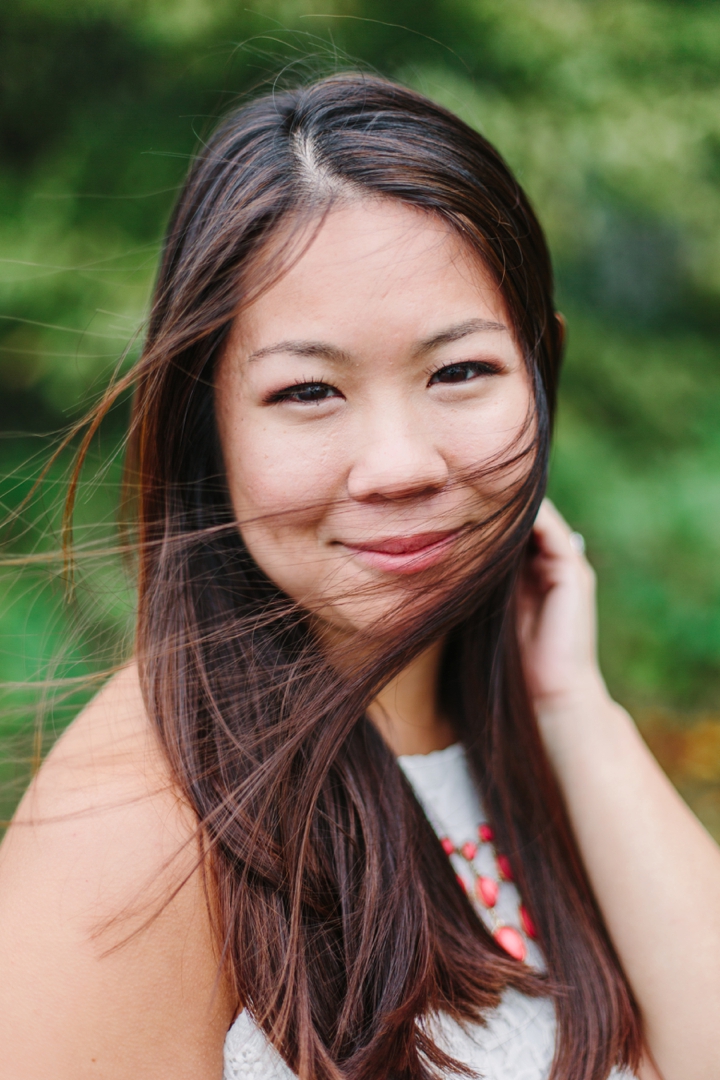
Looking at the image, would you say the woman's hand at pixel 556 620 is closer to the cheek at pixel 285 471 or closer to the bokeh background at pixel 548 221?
the cheek at pixel 285 471

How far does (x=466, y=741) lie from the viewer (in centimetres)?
159

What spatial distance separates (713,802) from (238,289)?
9.06 ft

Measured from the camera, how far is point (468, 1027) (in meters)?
1.20

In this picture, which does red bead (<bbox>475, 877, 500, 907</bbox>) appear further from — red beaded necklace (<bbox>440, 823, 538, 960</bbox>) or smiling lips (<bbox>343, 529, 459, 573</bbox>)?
smiling lips (<bbox>343, 529, 459, 573</bbox>)

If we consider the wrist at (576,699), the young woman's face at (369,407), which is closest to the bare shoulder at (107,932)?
the young woman's face at (369,407)

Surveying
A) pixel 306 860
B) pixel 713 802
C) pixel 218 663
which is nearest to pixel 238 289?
pixel 218 663

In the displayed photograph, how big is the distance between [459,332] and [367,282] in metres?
0.15

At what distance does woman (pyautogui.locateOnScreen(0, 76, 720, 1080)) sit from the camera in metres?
1.06

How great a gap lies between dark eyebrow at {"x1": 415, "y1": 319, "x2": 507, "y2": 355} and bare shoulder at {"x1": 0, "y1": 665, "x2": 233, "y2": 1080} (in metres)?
0.65

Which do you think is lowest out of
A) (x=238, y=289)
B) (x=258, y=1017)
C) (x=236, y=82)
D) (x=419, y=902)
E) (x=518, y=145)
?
(x=258, y=1017)

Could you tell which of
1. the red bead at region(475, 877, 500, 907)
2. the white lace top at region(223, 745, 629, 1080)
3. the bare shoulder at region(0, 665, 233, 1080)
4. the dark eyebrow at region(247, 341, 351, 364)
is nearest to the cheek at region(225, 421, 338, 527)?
the dark eyebrow at region(247, 341, 351, 364)

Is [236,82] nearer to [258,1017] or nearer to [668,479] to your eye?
[668,479]

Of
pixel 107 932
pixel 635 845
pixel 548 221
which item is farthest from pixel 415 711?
pixel 548 221

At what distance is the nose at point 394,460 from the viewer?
3.70ft
